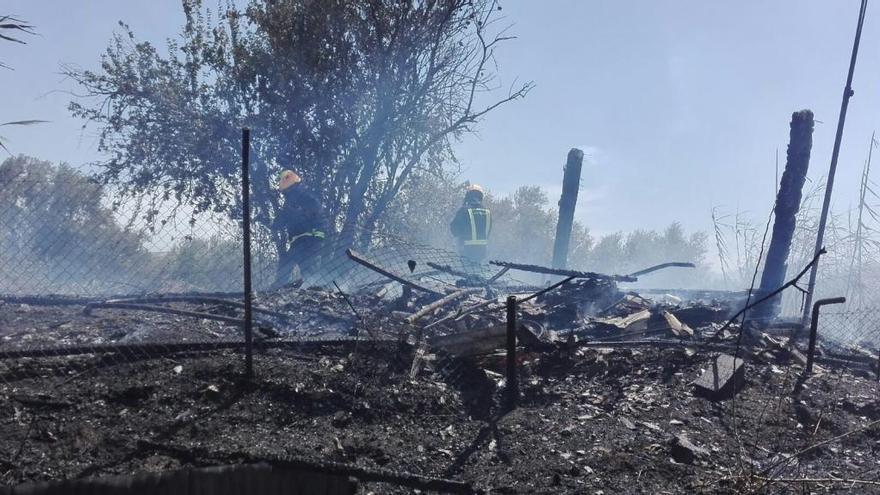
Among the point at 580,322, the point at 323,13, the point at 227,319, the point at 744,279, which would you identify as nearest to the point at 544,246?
the point at 744,279

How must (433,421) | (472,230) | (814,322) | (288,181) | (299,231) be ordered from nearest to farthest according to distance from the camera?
(433,421)
(814,322)
(288,181)
(299,231)
(472,230)

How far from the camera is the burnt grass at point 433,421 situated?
Result: 2.82 metres

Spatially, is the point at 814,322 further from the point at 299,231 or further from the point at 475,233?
the point at 299,231

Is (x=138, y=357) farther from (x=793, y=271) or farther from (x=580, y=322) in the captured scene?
(x=793, y=271)

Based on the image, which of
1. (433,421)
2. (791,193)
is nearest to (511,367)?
(433,421)

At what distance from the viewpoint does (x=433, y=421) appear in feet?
11.9

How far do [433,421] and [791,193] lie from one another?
6.66 metres

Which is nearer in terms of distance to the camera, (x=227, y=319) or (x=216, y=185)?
(x=227, y=319)

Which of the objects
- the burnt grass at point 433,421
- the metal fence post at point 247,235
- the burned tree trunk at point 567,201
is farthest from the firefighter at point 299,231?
the burned tree trunk at point 567,201

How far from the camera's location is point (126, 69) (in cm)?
1037

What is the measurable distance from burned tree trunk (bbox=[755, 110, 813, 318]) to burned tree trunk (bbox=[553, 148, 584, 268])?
386cm

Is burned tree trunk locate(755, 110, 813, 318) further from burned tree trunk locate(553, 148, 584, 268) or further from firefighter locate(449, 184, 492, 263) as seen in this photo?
firefighter locate(449, 184, 492, 263)

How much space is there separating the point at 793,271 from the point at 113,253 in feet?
54.2

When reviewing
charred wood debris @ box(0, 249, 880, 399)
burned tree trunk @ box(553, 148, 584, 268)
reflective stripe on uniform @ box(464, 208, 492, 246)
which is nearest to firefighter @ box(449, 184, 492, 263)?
reflective stripe on uniform @ box(464, 208, 492, 246)
